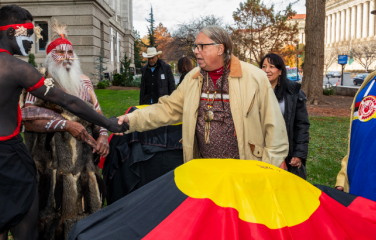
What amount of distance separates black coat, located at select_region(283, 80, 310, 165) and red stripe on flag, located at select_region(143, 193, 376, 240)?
210 cm

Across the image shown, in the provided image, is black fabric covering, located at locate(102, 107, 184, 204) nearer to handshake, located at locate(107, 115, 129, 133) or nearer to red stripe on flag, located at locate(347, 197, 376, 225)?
handshake, located at locate(107, 115, 129, 133)

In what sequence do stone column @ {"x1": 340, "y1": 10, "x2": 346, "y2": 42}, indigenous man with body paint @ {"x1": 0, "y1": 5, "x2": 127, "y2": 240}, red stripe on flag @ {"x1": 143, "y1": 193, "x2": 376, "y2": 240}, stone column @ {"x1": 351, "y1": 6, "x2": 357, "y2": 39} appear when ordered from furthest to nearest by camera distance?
stone column @ {"x1": 340, "y1": 10, "x2": 346, "y2": 42}, stone column @ {"x1": 351, "y1": 6, "x2": 357, "y2": 39}, indigenous man with body paint @ {"x1": 0, "y1": 5, "x2": 127, "y2": 240}, red stripe on flag @ {"x1": 143, "y1": 193, "x2": 376, "y2": 240}

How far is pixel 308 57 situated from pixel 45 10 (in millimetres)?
19269

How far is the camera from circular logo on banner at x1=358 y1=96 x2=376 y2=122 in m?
2.42

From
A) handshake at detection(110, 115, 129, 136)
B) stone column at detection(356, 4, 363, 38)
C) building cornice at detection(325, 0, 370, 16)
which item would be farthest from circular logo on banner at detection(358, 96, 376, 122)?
building cornice at detection(325, 0, 370, 16)

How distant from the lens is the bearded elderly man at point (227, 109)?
3041 mm

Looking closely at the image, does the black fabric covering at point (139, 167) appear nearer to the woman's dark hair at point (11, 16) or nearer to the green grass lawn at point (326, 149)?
the woman's dark hair at point (11, 16)

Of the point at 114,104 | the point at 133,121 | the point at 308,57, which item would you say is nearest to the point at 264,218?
the point at 133,121

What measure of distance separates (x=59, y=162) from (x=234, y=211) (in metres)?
2.11

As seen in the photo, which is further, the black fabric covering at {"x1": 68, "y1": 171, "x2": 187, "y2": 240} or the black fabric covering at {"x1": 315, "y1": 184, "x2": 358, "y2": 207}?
the black fabric covering at {"x1": 315, "y1": 184, "x2": 358, "y2": 207}

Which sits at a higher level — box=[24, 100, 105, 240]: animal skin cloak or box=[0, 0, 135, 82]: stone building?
box=[0, 0, 135, 82]: stone building

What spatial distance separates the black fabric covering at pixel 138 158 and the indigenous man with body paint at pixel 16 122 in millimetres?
1246

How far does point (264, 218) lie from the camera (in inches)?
72.2

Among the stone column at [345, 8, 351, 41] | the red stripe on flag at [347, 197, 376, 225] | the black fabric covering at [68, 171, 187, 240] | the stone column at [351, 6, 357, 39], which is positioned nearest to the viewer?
the black fabric covering at [68, 171, 187, 240]
